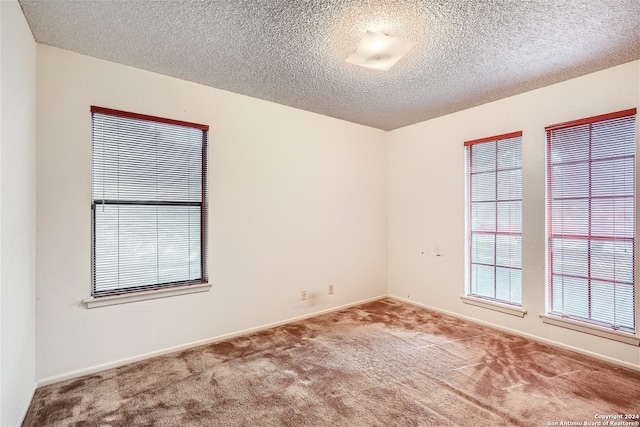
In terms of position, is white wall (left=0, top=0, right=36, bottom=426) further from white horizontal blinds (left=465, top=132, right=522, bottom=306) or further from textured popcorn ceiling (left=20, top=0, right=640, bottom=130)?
white horizontal blinds (left=465, top=132, right=522, bottom=306)

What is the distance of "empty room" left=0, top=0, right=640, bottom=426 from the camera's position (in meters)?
2.05

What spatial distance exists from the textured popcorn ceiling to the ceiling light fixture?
77 millimetres

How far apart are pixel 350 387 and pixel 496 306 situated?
2.18 meters

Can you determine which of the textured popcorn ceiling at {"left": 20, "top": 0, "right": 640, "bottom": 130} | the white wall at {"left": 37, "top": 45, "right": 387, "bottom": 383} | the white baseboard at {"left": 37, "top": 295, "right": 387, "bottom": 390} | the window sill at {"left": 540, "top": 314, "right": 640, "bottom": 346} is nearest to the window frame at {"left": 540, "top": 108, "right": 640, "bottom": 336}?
the window sill at {"left": 540, "top": 314, "right": 640, "bottom": 346}

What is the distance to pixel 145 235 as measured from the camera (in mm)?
2840

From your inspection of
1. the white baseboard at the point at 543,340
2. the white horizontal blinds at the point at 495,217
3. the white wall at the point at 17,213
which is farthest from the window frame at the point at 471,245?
the white wall at the point at 17,213

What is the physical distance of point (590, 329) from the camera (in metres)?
2.87

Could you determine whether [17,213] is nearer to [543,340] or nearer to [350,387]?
[350,387]

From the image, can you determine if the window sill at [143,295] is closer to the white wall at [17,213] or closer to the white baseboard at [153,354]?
the white wall at [17,213]

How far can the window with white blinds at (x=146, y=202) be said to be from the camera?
265 cm

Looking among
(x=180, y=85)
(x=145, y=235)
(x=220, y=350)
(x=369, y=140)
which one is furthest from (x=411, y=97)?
(x=220, y=350)

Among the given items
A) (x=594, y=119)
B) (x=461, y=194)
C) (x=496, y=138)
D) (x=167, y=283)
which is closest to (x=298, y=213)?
(x=167, y=283)

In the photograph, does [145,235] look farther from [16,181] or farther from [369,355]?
[369,355]

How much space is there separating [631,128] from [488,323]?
7.78ft
